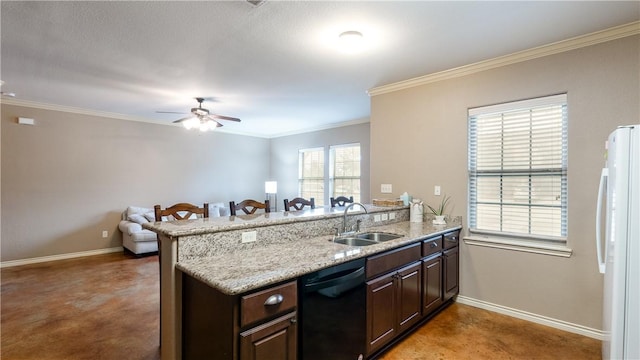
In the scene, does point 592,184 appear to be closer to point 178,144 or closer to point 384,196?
point 384,196

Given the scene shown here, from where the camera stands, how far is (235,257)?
6.22 ft

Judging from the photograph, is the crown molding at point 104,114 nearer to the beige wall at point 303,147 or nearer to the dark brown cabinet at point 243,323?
the beige wall at point 303,147

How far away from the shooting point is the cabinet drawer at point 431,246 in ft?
8.99

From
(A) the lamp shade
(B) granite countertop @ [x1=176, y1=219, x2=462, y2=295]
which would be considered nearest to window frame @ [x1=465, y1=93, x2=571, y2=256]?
(B) granite countertop @ [x1=176, y1=219, x2=462, y2=295]

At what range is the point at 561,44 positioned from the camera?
277 centimetres

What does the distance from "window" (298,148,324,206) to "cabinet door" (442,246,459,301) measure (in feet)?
13.0

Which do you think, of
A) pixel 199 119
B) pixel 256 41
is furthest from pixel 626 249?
pixel 199 119

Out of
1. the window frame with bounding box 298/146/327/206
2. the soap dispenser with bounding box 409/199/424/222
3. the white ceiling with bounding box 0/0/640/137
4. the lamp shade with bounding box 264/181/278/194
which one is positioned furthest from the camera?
the lamp shade with bounding box 264/181/278/194

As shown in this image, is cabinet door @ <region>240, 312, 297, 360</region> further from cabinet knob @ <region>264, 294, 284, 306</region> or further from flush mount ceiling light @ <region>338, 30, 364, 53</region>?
flush mount ceiling light @ <region>338, 30, 364, 53</region>

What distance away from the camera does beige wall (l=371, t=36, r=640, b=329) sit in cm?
259

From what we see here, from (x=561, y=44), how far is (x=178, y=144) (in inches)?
252

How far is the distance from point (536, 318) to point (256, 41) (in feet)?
12.2

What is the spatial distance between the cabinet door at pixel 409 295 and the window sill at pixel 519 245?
1020mm

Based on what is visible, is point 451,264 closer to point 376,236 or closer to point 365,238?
point 376,236
